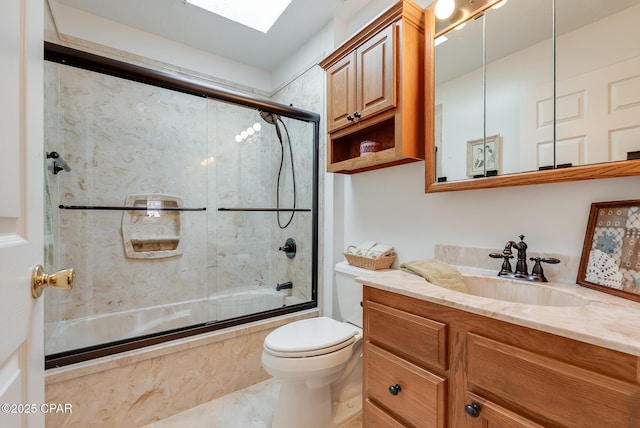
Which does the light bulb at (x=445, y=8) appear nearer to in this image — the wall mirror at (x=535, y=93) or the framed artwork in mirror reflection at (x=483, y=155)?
the wall mirror at (x=535, y=93)

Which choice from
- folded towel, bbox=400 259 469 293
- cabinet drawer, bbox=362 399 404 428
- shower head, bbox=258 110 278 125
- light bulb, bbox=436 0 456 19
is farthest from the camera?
shower head, bbox=258 110 278 125

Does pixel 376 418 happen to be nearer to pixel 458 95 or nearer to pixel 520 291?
pixel 520 291

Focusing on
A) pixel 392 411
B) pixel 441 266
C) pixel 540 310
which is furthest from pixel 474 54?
pixel 392 411

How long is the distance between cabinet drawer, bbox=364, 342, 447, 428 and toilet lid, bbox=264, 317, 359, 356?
0.29 meters

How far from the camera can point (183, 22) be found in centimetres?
212

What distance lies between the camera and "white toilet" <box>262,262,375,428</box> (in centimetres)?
126

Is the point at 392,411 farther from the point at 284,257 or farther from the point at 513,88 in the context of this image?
the point at 284,257

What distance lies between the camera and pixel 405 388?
91cm

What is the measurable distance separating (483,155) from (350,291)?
968 mm

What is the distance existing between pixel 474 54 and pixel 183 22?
2022 mm

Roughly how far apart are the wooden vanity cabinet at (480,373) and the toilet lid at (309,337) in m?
0.29

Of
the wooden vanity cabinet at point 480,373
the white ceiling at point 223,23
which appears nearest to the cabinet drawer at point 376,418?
the wooden vanity cabinet at point 480,373

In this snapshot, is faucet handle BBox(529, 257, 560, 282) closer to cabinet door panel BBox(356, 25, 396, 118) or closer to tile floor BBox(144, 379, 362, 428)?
cabinet door panel BBox(356, 25, 396, 118)

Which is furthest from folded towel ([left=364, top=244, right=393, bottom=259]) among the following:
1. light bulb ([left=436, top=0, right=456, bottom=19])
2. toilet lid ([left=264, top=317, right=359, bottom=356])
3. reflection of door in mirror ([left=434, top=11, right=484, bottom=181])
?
light bulb ([left=436, top=0, right=456, bottom=19])
